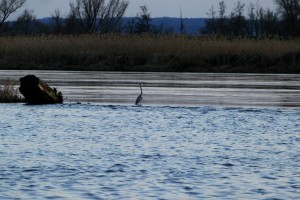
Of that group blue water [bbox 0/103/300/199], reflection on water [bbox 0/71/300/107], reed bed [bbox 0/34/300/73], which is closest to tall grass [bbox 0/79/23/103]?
reflection on water [bbox 0/71/300/107]

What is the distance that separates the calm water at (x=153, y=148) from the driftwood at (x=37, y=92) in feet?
1.27

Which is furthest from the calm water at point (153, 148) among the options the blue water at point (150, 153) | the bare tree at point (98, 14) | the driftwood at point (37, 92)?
the bare tree at point (98, 14)

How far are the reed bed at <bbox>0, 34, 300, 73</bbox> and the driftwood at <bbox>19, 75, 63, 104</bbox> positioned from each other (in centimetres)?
1687

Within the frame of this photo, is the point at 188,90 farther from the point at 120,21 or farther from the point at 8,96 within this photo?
the point at 120,21

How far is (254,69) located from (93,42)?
8.02 m

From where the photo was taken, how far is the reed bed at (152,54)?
37.5m

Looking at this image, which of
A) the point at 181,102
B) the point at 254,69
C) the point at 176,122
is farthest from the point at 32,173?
the point at 254,69

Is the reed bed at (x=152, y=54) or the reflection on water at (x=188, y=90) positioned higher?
the reed bed at (x=152, y=54)

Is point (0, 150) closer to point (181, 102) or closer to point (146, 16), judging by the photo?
point (181, 102)

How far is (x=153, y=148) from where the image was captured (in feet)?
41.9

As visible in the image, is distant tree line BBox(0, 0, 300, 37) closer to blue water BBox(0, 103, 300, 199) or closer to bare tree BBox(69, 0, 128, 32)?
bare tree BBox(69, 0, 128, 32)

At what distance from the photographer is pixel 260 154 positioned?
12.3 metres

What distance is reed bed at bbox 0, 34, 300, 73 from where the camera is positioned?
37.5 m

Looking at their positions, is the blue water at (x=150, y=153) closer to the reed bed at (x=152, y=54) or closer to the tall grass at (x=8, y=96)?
the tall grass at (x=8, y=96)
